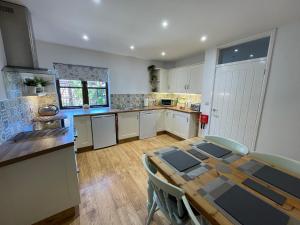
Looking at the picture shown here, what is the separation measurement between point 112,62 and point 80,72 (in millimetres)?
859

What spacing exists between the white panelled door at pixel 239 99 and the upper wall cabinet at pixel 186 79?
539 mm

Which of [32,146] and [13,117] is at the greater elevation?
[13,117]

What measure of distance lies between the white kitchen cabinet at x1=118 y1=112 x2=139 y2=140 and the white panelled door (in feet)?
6.41

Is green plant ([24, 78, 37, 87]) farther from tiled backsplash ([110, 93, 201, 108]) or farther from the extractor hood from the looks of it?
tiled backsplash ([110, 93, 201, 108])

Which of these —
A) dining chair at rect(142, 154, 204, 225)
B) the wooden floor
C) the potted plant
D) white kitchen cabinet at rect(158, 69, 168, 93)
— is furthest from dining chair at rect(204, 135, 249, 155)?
white kitchen cabinet at rect(158, 69, 168, 93)

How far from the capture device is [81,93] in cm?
329

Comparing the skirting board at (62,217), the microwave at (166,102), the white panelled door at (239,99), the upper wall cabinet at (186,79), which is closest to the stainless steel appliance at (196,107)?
the upper wall cabinet at (186,79)

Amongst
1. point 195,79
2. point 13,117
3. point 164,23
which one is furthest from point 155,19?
point 13,117

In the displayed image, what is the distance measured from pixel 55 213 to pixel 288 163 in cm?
235

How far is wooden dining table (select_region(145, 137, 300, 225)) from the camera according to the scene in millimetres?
680

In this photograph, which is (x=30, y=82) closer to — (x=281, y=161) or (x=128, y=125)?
(x=128, y=125)

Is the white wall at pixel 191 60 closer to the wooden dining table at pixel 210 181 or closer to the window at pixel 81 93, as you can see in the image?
the window at pixel 81 93

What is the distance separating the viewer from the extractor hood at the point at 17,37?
5.00 ft

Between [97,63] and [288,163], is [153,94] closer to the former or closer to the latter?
[97,63]
